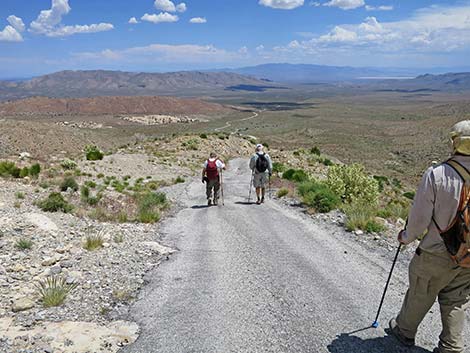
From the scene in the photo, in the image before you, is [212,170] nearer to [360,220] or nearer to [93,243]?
[360,220]

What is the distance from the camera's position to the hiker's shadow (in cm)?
482

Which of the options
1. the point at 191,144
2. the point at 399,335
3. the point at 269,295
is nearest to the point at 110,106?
the point at 191,144

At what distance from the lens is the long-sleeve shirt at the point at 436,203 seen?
405cm

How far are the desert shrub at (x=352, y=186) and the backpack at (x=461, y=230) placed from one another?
11.4 meters

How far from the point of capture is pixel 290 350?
4812 mm

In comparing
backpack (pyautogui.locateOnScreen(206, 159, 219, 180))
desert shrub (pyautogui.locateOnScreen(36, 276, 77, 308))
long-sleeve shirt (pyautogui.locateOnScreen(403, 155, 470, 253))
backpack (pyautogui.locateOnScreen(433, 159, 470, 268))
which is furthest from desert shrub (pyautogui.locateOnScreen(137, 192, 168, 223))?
backpack (pyautogui.locateOnScreen(433, 159, 470, 268))

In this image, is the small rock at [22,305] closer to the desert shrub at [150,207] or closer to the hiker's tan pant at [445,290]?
the hiker's tan pant at [445,290]

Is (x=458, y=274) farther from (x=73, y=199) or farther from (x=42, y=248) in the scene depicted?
(x=73, y=199)

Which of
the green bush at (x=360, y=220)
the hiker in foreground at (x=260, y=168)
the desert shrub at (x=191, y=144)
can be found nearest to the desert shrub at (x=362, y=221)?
the green bush at (x=360, y=220)

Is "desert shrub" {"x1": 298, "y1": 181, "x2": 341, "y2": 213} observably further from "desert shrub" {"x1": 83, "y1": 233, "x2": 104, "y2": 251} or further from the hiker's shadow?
the hiker's shadow

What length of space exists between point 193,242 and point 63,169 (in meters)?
15.6

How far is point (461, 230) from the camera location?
405 cm

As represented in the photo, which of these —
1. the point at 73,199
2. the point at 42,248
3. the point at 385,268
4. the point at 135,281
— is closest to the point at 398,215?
the point at 385,268

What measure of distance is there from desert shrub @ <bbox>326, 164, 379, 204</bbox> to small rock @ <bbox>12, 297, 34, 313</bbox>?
11.8 meters
